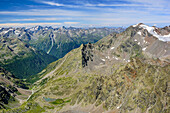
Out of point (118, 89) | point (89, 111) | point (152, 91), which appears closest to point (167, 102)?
point (152, 91)

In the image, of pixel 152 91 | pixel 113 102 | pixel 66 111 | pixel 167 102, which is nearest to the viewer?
pixel 167 102

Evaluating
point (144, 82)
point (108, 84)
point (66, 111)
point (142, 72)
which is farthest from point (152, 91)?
point (66, 111)

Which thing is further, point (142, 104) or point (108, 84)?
point (108, 84)

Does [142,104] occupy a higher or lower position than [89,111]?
higher

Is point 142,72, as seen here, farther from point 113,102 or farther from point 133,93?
point 113,102

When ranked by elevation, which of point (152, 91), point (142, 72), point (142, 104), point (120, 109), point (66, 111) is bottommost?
point (66, 111)

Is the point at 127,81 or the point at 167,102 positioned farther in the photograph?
the point at 127,81

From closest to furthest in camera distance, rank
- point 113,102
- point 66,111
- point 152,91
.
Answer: point 152,91 → point 113,102 → point 66,111

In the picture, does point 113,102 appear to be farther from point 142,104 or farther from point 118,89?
point 142,104

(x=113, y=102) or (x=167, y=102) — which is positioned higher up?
(x=167, y=102)
